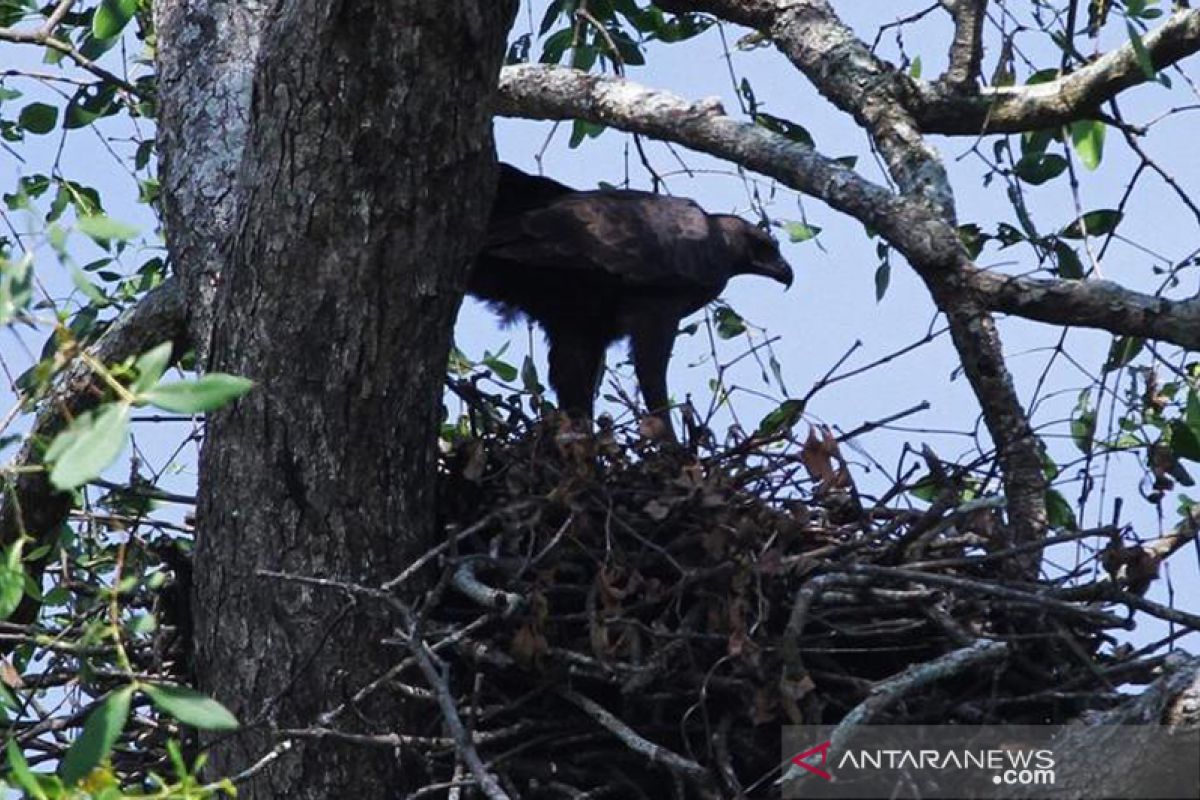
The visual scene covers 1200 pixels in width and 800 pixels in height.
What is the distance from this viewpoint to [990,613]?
183 inches

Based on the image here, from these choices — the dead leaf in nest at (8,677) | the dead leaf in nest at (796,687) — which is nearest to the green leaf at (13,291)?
the dead leaf in nest at (8,677)

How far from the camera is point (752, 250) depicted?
7.02 m

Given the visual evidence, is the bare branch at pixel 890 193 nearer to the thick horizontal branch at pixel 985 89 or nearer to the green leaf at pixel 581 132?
the thick horizontal branch at pixel 985 89

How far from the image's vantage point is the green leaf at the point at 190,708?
9.52 feet

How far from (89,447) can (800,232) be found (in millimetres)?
4243

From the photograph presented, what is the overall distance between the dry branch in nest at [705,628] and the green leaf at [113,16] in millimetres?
1336

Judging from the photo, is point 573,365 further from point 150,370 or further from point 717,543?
point 150,370

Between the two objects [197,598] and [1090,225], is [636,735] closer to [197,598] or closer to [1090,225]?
[197,598]

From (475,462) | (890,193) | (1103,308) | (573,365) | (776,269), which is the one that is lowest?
(475,462)

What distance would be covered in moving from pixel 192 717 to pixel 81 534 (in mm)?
3196

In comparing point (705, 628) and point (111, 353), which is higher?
point (111, 353)

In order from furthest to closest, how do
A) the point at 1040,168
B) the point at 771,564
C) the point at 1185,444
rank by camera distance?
the point at 1040,168 < the point at 1185,444 < the point at 771,564

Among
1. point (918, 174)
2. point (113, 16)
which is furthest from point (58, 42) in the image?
point (918, 174)

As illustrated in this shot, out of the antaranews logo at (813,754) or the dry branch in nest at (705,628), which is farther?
the dry branch in nest at (705,628)
